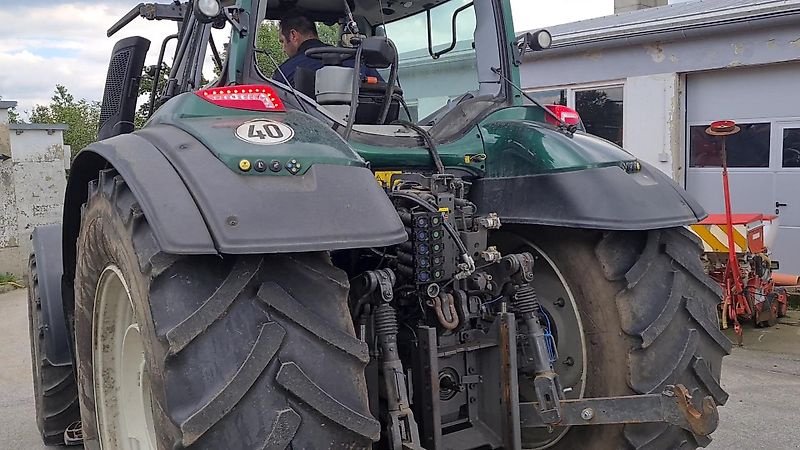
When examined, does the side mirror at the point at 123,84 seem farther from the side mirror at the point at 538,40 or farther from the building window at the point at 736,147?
the building window at the point at 736,147

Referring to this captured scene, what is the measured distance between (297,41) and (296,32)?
47mm

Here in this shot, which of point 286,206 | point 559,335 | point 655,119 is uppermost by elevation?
point 655,119

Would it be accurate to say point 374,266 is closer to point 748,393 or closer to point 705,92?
point 748,393

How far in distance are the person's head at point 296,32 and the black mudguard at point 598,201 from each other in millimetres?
1235

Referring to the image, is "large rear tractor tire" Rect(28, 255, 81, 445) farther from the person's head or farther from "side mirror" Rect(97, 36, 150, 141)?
the person's head

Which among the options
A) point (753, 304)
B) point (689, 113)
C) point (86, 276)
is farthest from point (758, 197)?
point (86, 276)

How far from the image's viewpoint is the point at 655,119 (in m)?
10.4

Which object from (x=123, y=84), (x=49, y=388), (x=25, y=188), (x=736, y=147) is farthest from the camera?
(x=25, y=188)

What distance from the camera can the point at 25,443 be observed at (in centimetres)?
460

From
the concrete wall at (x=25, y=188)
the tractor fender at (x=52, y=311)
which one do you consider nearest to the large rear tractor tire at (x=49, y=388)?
the tractor fender at (x=52, y=311)

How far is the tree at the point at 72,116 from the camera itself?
84.6 ft

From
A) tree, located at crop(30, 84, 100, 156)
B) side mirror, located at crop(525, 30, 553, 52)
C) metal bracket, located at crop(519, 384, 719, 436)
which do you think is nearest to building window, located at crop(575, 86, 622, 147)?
side mirror, located at crop(525, 30, 553, 52)

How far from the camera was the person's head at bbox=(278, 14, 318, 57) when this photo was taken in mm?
3646

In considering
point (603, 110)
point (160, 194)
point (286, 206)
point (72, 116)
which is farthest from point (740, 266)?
point (72, 116)
